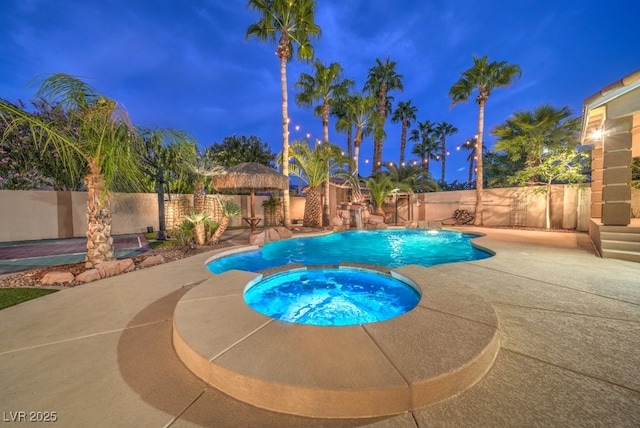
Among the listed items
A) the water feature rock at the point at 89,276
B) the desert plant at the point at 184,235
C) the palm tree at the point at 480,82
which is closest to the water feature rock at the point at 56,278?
the water feature rock at the point at 89,276

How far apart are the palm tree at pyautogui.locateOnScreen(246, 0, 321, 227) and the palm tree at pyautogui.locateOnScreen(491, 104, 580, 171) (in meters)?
10.4

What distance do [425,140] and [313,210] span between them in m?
28.3

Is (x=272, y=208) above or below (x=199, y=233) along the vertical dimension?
above

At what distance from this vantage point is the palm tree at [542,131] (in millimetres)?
10867

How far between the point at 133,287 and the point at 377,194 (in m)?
13.7

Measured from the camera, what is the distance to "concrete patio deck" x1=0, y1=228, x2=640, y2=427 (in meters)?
1.56

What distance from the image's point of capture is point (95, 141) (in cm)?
463

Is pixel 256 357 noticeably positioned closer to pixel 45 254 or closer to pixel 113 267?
pixel 113 267

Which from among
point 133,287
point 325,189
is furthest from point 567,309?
point 325,189

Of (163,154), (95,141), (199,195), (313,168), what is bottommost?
(199,195)

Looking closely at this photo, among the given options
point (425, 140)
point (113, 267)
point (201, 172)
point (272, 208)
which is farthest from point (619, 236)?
point (425, 140)

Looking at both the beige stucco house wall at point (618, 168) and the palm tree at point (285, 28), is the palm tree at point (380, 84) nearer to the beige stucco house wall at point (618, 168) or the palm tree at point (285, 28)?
the palm tree at point (285, 28)

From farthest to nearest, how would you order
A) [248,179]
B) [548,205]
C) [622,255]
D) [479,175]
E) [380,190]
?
[380,190]
[479,175]
[548,205]
[248,179]
[622,255]

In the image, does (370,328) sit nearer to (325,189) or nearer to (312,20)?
(325,189)
